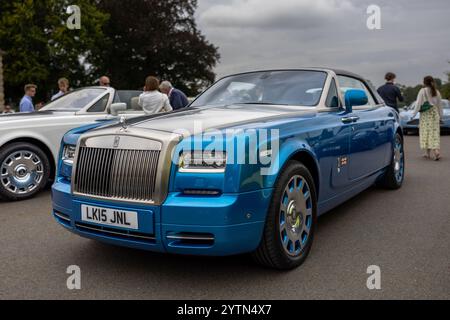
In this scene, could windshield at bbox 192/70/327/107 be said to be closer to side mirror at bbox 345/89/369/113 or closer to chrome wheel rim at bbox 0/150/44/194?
side mirror at bbox 345/89/369/113

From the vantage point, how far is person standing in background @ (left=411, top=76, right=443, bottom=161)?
10.1 metres

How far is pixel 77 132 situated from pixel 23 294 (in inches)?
60.3

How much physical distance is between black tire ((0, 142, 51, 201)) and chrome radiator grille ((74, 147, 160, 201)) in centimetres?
328

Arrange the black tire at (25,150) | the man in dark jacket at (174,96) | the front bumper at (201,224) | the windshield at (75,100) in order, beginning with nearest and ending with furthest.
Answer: the front bumper at (201,224), the black tire at (25,150), the windshield at (75,100), the man in dark jacket at (174,96)

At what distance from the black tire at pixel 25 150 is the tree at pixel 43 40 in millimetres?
28707

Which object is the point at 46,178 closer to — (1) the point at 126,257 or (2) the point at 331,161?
(1) the point at 126,257

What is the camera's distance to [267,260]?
3.42m

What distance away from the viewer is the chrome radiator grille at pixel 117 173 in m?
3.19

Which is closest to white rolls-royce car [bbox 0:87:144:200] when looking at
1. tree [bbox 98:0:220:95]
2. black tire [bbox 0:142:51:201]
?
black tire [bbox 0:142:51:201]

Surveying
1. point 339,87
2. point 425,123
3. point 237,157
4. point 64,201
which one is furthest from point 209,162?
point 425,123

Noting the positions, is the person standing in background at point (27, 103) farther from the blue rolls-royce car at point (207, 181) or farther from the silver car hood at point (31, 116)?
the blue rolls-royce car at point (207, 181)

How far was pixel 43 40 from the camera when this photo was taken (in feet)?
110

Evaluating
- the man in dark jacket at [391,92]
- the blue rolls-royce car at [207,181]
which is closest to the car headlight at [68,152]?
the blue rolls-royce car at [207,181]

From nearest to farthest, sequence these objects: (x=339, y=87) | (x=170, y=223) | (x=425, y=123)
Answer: (x=170, y=223)
(x=339, y=87)
(x=425, y=123)
